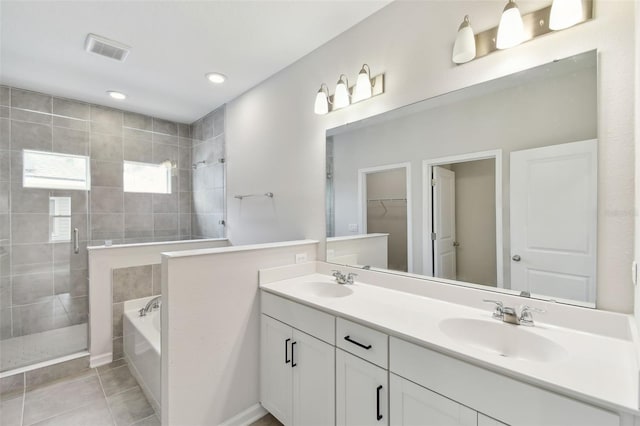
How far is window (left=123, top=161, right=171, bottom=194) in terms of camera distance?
11.4 ft

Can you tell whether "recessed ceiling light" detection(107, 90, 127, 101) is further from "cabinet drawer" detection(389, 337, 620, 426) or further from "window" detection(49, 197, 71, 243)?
"cabinet drawer" detection(389, 337, 620, 426)

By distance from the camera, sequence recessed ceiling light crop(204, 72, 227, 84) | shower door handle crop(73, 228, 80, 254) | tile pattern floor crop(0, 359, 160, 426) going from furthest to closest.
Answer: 1. shower door handle crop(73, 228, 80, 254)
2. recessed ceiling light crop(204, 72, 227, 84)
3. tile pattern floor crop(0, 359, 160, 426)

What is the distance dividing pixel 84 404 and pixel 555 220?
3.09 meters

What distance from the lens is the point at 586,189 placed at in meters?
1.11

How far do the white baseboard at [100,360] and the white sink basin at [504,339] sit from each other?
9.44ft

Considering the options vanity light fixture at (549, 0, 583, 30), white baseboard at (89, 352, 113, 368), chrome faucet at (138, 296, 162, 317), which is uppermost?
vanity light fixture at (549, 0, 583, 30)

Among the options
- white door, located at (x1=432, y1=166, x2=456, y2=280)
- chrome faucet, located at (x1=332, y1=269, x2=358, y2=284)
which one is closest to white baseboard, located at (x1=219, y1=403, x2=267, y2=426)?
chrome faucet, located at (x1=332, y1=269, x2=358, y2=284)

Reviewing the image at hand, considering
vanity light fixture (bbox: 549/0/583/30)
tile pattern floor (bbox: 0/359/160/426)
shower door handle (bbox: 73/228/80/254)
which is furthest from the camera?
shower door handle (bbox: 73/228/80/254)

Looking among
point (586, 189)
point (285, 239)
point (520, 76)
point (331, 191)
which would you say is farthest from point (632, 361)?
point (285, 239)

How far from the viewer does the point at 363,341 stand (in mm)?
1245

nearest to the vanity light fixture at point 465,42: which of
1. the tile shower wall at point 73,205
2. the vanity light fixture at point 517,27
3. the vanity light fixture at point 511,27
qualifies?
the vanity light fixture at point 517,27

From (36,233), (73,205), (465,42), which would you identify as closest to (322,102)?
(465,42)

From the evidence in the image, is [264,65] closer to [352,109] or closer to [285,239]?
[352,109]

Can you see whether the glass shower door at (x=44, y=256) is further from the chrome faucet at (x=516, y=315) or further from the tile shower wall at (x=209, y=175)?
the chrome faucet at (x=516, y=315)
